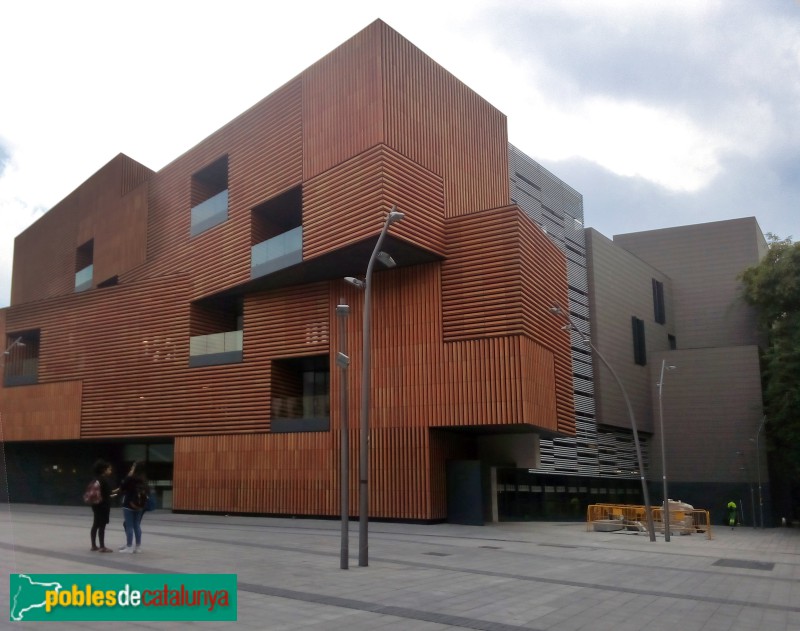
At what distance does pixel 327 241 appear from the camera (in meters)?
23.8

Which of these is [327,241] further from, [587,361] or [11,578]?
[587,361]

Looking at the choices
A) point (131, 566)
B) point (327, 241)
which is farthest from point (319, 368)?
point (131, 566)

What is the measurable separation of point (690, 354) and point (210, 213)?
1341 inches

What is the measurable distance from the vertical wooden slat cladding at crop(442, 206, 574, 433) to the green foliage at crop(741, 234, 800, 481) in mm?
18932

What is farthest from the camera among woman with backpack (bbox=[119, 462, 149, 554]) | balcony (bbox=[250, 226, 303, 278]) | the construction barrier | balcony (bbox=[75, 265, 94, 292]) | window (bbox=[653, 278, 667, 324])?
window (bbox=[653, 278, 667, 324])

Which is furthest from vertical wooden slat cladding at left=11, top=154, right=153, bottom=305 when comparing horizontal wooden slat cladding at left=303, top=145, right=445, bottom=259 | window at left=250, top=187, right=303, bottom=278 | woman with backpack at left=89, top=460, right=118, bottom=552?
woman with backpack at left=89, top=460, right=118, bottom=552

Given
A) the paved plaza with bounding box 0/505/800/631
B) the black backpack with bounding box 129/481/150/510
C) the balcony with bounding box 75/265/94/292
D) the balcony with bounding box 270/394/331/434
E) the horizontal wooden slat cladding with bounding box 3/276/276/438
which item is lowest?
the paved plaza with bounding box 0/505/800/631

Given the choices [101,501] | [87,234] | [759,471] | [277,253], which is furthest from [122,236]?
[759,471]

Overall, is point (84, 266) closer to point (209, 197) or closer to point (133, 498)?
point (209, 197)

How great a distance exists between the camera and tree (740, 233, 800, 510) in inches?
1467

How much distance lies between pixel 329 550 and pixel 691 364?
3996 cm

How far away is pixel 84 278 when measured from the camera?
3916 centimetres

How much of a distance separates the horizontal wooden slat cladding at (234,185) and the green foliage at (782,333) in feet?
85.6

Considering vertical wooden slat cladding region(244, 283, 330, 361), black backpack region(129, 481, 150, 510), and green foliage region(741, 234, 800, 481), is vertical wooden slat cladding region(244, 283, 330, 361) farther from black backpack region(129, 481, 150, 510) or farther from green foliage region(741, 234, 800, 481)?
green foliage region(741, 234, 800, 481)
